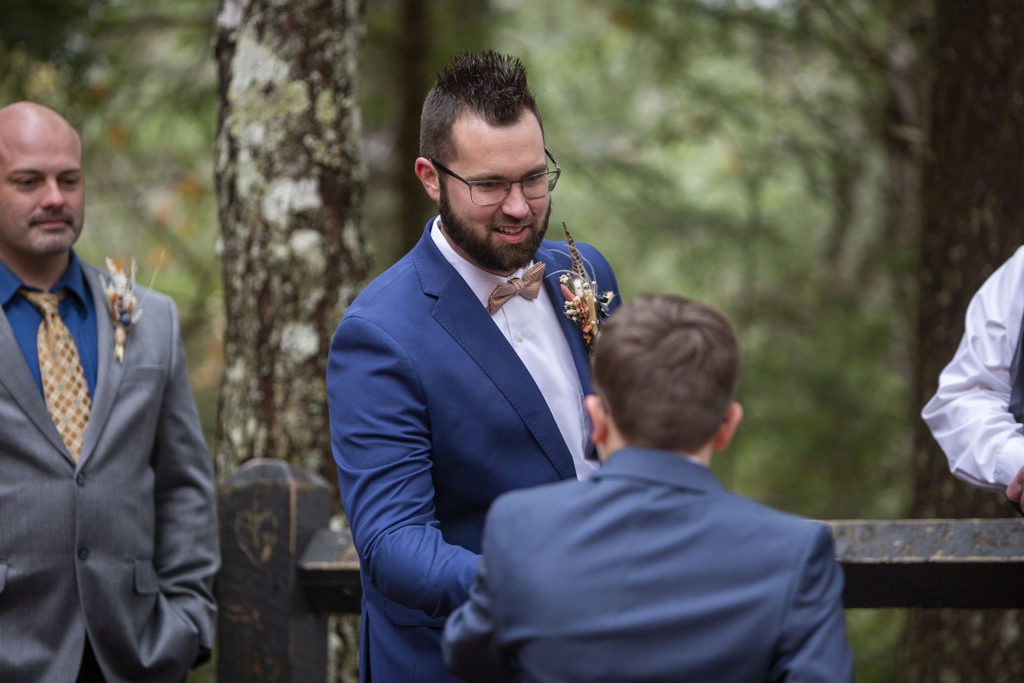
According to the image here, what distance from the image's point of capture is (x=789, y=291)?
8.00 m

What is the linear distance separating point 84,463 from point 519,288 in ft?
4.72

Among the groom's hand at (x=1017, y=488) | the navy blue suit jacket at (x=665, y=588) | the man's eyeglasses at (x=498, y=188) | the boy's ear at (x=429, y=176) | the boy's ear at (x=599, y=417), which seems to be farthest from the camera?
the groom's hand at (x=1017, y=488)

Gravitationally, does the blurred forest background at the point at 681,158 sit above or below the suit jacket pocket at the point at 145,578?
above

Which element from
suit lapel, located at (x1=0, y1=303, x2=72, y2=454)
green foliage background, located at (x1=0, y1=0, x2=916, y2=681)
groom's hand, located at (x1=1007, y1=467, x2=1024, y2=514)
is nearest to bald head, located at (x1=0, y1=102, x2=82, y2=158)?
suit lapel, located at (x1=0, y1=303, x2=72, y2=454)

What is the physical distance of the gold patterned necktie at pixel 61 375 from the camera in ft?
10.3

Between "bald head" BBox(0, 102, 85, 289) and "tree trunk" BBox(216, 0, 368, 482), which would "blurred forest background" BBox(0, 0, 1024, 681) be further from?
"bald head" BBox(0, 102, 85, 289)

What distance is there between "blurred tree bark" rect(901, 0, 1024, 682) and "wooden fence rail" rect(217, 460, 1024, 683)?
1753mm

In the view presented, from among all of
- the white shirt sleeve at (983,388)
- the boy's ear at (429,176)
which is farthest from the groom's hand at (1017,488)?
the boy's ear at (429,176)

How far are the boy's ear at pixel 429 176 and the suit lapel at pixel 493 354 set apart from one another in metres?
0.20

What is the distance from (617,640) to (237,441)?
2458 mm

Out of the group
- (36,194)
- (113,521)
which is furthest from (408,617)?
(36,194)

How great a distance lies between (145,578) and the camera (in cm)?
321

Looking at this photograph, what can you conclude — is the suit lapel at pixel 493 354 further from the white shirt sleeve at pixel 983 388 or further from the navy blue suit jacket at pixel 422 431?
the white shirt sleeve at pixel 983 388

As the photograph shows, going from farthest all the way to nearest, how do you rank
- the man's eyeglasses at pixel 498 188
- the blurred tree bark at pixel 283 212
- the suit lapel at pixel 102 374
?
the blurred tree bark at pixel 283 212, the suit lapel at pixel 102 374, the man's eyeglasses at pixel 498 188
